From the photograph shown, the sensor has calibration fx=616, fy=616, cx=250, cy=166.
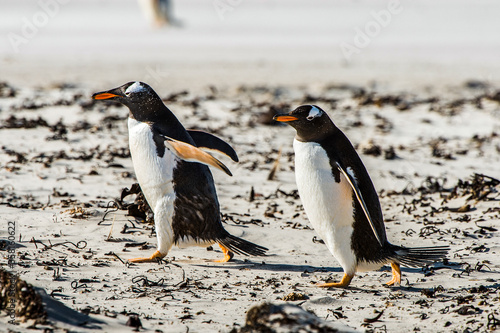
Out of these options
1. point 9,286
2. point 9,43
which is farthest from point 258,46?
point 9,286

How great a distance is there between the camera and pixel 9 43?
20500 millimetres

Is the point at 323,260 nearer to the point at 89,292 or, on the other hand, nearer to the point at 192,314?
the point at 192,314

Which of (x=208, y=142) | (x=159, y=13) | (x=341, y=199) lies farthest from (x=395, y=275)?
(x=159, y=13)

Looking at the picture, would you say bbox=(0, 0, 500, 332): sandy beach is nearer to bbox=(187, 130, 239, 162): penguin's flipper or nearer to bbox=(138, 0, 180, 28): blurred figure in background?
bbox=(187, 130, 239, 162): penguin's flipper

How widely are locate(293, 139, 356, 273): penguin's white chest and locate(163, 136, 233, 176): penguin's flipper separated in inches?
21.7

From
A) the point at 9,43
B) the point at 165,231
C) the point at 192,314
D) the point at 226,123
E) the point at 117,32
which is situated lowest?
the point at 192,314

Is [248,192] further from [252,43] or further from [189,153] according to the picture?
[252,43]

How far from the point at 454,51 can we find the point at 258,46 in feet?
22.6

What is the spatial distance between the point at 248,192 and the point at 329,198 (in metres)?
2.34

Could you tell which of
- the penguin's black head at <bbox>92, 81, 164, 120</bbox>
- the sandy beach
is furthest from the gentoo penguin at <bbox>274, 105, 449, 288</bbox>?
the penguin's black head at <bbox>92, 81, 164, 120</bbox>

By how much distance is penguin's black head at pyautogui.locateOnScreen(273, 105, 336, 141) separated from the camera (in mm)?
3852

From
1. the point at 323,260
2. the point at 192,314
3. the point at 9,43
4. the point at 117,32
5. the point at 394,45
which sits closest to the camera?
the point at 192,314

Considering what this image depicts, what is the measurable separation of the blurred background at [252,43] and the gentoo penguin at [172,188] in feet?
25.5

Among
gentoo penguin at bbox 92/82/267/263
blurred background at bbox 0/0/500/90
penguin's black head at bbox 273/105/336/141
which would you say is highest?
blurred background at bbox 0/0/500/90
